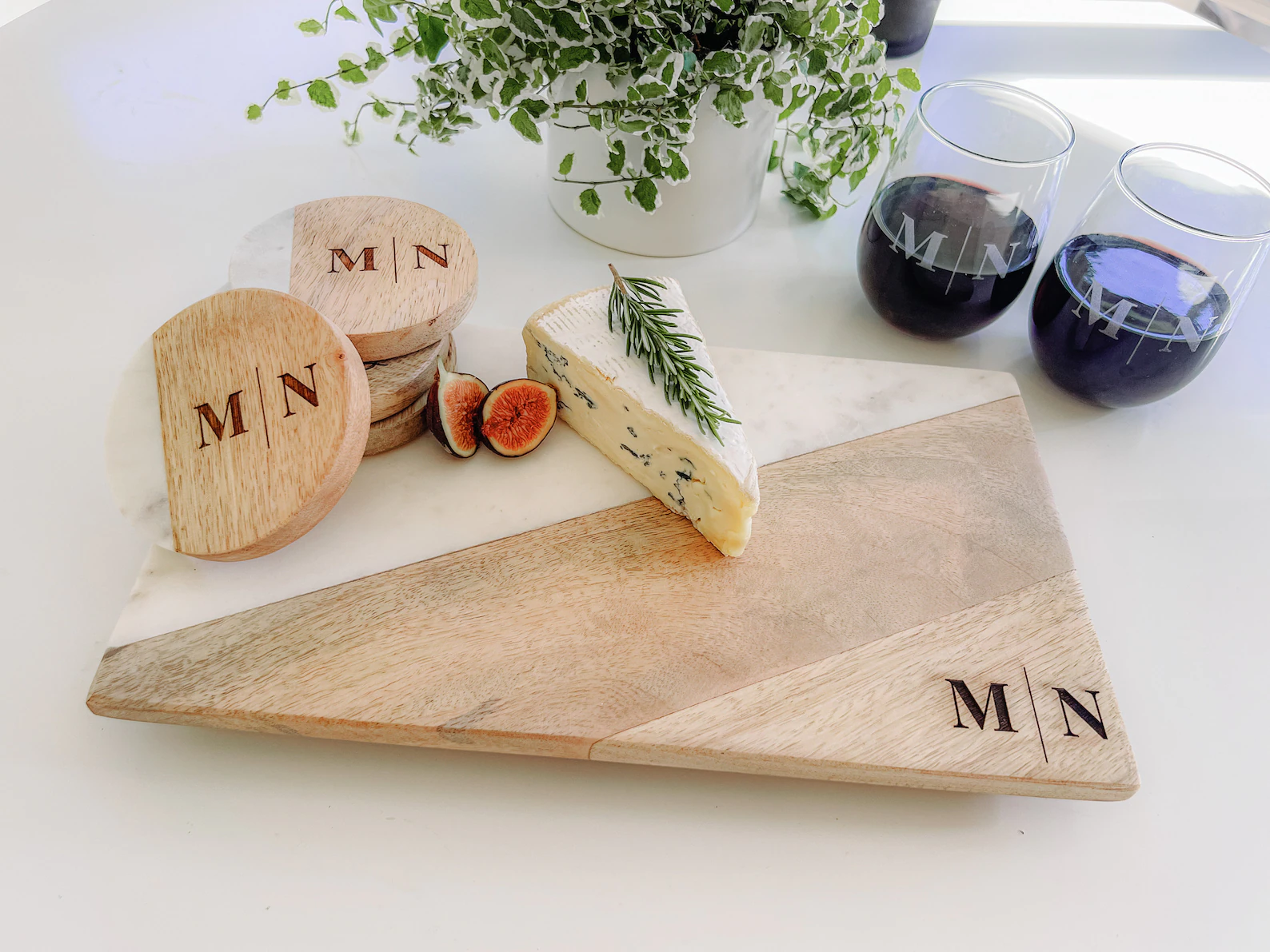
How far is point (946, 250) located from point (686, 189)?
1.45ft

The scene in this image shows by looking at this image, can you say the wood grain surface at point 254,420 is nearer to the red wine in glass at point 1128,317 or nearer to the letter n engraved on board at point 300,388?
the letter n engraved on board at point 300,388

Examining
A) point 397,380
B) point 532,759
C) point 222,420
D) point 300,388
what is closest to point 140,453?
point 222,420

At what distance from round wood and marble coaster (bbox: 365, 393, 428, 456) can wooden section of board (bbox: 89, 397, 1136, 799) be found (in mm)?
202

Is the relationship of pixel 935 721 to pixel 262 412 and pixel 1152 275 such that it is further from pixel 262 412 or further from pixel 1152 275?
pixel 262 412

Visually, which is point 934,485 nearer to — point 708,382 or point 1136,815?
point 708,382

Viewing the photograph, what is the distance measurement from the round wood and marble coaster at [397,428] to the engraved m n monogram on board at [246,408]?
15cm

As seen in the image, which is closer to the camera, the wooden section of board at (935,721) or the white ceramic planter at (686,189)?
the wooden section of board at (935,721)

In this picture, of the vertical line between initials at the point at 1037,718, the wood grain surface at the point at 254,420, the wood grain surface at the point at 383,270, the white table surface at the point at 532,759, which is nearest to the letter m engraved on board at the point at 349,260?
the wood grain surface at the point at 383,270

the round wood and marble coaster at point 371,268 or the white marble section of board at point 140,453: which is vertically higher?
the round wood and marble coaster at point 371,268

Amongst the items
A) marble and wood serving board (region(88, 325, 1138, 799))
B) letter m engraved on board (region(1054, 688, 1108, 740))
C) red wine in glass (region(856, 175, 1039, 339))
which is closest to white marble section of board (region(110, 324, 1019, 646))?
marble and wood serving board (region(88, 325, 1138, 799))

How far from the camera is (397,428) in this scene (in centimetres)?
124

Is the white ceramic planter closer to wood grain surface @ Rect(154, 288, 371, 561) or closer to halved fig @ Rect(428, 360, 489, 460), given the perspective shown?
halved fig @ Rect(428, 360, 489, 460)

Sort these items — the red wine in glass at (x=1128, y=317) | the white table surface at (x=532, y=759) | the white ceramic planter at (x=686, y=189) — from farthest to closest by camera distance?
the white ceramic planter at (x=686, y=189), the red wine in glass at (x=1128, y=317), the white table surface at (x=532, y=759)

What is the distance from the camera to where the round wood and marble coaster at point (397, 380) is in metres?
1.19
